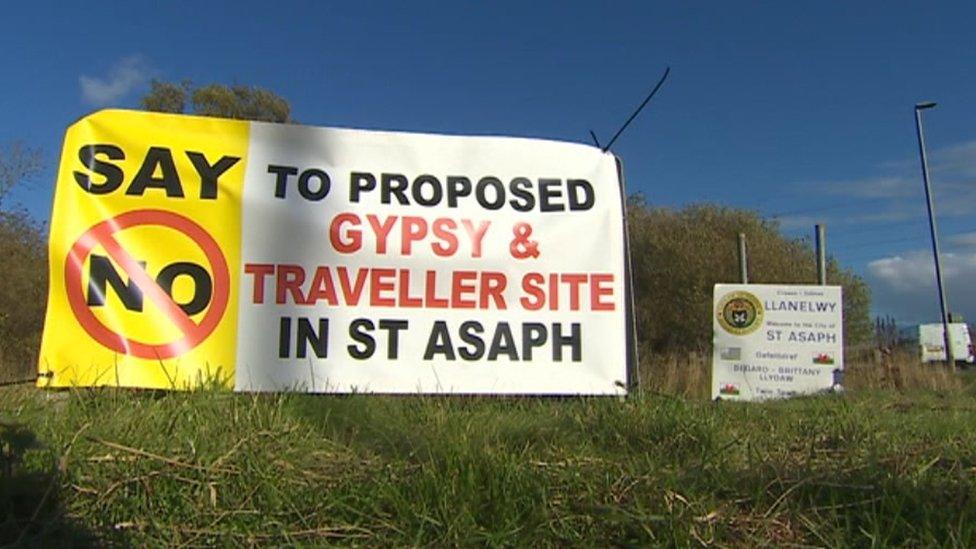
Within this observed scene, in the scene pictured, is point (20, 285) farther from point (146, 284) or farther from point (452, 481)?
point (452, 481)

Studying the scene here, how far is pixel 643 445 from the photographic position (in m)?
3.62

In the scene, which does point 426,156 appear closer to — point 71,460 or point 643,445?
point 643,445

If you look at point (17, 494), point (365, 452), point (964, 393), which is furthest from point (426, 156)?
point (964, 393)

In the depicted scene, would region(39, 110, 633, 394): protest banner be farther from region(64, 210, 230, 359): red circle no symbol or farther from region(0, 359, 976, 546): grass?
region(0, 359, 976, 546): grass

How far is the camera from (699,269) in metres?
20.9

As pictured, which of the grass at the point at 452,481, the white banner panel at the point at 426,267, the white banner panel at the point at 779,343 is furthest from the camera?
the white banner panel at the point at 779,343

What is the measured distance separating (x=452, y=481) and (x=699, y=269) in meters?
19.2

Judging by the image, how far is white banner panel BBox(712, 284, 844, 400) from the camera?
10.0 meters

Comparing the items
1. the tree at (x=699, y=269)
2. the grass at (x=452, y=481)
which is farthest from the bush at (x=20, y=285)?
the tree at (x=699, y=269)

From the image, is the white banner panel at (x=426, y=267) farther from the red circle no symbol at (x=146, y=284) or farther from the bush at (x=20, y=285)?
the bush at (x=20, y=285)

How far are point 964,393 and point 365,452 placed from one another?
35.2ft

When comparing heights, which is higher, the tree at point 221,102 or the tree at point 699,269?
the tree at point 221,102

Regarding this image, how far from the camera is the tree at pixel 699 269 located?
20.5 meters

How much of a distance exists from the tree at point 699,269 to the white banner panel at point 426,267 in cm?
1507
